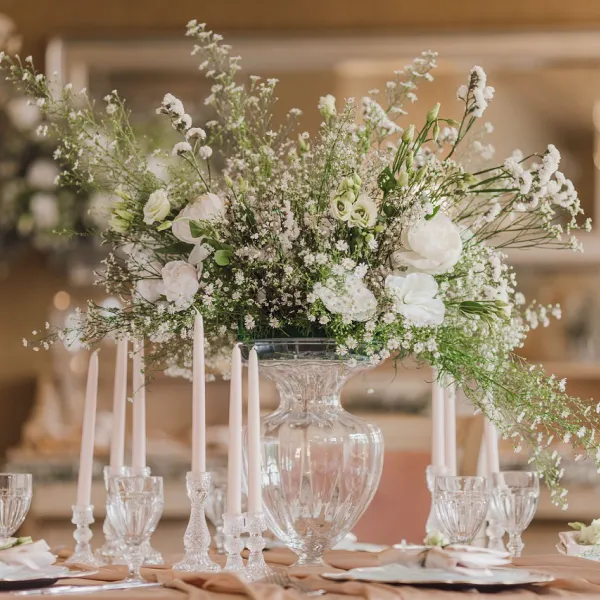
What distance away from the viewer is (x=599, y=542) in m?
1.57

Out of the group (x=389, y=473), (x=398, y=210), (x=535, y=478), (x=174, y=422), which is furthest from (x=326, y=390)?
(x=174, y=422)

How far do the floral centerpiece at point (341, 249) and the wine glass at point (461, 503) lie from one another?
0.41 feet

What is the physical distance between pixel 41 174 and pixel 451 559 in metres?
3.07

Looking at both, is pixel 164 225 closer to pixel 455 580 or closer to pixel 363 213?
pixel 363 213

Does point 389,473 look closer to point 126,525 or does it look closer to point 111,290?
point 111,290

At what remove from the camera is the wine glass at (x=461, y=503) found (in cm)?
144

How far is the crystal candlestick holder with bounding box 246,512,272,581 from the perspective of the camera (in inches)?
50.3

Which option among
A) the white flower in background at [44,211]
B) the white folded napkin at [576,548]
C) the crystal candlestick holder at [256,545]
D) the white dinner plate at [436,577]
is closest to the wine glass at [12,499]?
the crystal candlestick holder at [256,545]

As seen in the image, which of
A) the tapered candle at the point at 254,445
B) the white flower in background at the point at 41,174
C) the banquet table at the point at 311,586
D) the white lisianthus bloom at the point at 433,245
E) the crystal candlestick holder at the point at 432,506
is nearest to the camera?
the banquet table at the point at 311,586

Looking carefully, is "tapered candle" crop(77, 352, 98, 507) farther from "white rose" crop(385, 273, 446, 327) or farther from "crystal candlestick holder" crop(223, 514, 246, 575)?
"white rose" crop(385, 273, 446, 327)

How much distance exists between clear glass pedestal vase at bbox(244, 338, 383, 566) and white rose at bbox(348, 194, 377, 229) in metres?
0.17

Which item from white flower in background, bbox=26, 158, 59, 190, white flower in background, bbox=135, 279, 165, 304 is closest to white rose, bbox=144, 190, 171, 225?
white flower in background, bbox=135, 279, 165, 304

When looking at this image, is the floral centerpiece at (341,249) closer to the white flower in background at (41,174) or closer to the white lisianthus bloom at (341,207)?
the white lisianthus bloom at (341,207)

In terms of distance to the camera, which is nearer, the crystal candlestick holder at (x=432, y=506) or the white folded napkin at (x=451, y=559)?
the white folded napkin at (x=451, y=559)
